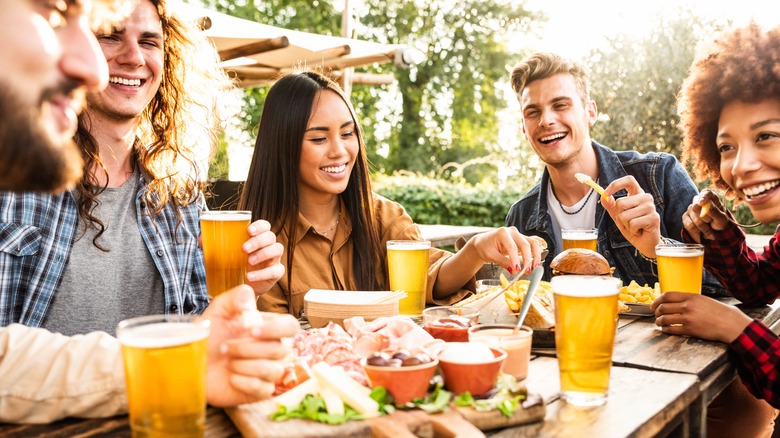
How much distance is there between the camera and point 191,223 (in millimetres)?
2883

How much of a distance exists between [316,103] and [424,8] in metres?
19.7

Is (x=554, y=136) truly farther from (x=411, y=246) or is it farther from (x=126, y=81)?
(x=126, y=81)

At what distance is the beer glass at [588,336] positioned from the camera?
62.7 inches

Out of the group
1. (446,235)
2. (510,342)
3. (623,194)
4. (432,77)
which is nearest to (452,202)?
(446,235)

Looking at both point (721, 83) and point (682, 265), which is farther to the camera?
point (721, 83)

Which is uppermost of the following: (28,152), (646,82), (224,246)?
(646,82)

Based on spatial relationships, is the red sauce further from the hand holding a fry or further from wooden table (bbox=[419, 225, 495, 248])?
wooden table (bbox=[419, 225, 495, 248])

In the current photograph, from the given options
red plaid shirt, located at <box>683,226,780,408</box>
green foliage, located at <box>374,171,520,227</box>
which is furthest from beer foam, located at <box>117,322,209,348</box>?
green foliage, located at <box>374,171,520,227</box>

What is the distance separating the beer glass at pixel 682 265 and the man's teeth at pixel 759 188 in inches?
9.5

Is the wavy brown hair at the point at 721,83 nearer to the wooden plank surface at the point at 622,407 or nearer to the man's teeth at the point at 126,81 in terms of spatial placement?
the wooden plank surface at the point at 622,407

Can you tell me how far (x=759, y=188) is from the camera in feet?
7.71

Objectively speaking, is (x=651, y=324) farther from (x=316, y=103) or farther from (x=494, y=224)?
(x=494, y=224)

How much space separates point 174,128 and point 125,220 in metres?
0.58

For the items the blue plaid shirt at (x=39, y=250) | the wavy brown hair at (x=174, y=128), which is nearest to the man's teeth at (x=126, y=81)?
the wavy brown hair at (x=174, y=128)
